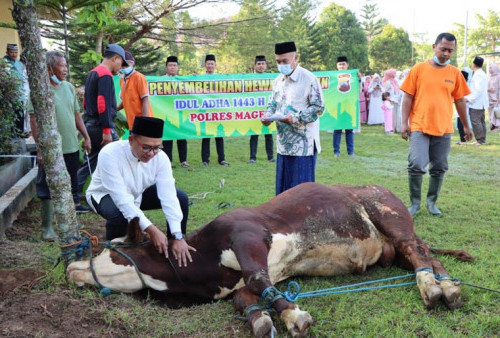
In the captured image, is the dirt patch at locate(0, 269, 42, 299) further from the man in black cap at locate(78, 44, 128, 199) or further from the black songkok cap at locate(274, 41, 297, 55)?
the black songkok cap at locate(274, 41, 297, 55)

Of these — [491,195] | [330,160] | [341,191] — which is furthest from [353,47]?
[341,191]

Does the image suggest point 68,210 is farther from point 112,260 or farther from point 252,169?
point 252,169

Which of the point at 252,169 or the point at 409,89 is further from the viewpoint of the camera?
the point at 252,169

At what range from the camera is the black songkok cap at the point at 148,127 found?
3.30 meters

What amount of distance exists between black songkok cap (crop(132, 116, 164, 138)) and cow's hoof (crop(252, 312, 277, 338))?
1429 millimetres

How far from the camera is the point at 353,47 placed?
3928 cm

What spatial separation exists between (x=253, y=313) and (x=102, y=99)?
381cm

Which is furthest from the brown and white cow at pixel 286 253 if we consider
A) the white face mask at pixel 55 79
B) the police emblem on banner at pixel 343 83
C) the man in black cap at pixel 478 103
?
the man in black cap at pixel 478 103

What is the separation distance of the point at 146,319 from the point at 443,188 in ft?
17.8

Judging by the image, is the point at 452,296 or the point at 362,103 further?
the point at 362,103

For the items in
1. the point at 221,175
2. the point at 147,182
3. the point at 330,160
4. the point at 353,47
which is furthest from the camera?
the point at 353,47

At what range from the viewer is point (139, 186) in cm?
379

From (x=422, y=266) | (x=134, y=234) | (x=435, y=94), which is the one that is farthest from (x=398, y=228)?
(x=435, y=94)

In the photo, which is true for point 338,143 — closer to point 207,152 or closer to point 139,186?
point 207,152
